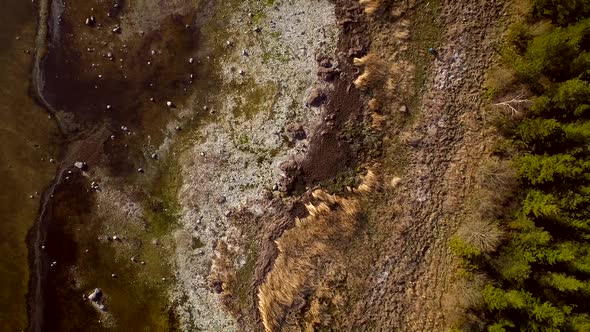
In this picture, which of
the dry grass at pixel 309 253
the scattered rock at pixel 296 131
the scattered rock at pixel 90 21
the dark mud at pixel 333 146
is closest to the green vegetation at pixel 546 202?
the dry grass at pixel 309 253

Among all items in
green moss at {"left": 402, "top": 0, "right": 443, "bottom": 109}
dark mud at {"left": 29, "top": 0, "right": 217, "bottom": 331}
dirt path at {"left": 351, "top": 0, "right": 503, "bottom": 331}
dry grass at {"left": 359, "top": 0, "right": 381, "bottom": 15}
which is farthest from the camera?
dark mud at {"left": 29, "top": 0, "right": 217, "bottom": 331}

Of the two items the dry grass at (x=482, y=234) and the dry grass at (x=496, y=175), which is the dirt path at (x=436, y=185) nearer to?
the dry grass at (x=496, y=175)

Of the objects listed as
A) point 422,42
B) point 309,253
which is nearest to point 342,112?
point 422,42

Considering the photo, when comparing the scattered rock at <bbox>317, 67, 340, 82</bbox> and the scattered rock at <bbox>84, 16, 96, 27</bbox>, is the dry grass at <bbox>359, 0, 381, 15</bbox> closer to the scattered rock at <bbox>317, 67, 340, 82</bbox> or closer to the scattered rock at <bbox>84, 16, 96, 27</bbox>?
the scattered rock at <bbox>317, 67, 340, 82</bbox>

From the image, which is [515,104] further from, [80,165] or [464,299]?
[80,165]

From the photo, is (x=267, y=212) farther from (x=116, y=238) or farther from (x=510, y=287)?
(x=510, y=287)

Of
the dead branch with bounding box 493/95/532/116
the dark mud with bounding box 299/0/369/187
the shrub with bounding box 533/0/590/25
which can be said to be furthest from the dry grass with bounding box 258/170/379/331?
the shrub with bounding box 533/0/590/25

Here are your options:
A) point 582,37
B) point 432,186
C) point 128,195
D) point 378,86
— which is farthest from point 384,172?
point 128,195
